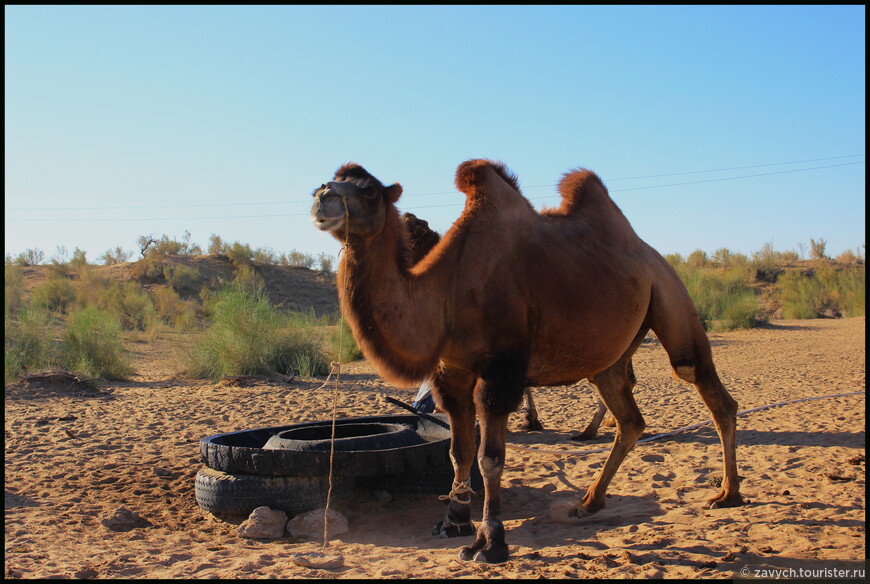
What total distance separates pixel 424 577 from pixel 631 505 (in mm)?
2277

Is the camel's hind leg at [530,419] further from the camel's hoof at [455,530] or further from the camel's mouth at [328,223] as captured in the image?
the camel's mouth at [328,223]

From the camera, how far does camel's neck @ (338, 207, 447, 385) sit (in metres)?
4.50

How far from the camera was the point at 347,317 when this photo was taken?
4586mm

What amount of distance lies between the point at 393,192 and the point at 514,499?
3010 millimetres

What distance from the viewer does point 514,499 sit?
6.34m

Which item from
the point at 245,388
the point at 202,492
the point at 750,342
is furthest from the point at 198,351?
the point at 750,342

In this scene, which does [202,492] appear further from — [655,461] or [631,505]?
[655,461]

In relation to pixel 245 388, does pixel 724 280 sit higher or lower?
higher

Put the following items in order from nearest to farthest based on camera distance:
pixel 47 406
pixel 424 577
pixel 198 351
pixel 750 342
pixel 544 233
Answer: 1. pixel 424 577
2. pixel 544 233
3. pixel 47 406
4. pixel 198 351
5. pixel 750 342

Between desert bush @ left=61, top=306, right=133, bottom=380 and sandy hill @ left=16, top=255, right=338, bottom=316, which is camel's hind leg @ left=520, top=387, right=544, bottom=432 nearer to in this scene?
desert bush @ left=61, top=306, right=133, bottom=380

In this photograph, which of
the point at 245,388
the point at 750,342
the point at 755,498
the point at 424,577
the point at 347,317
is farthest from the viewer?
the point at 750,342

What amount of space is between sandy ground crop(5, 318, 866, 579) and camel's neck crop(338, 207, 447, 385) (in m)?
1.23

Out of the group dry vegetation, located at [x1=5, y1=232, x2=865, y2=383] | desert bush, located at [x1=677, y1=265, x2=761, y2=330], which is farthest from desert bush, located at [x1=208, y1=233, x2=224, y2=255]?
desert bush, located at [x1=677, y1=265, x2=761, y2=330]

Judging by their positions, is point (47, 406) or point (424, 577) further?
point (47, 406)
